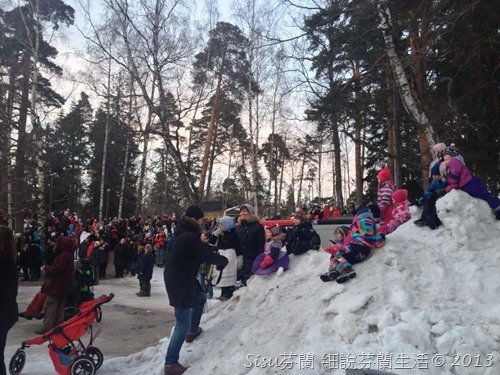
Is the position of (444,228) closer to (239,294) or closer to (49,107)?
(239,294)

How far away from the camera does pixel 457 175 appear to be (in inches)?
228

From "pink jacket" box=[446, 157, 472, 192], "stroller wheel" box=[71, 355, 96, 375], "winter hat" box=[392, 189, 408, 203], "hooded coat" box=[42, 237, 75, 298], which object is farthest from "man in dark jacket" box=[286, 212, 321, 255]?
"hooded coat" box=[42, 237, 75, 298]

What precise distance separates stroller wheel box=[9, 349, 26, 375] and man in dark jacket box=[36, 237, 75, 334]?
6.10 ft

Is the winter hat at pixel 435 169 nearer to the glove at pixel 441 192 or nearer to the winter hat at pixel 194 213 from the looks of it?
the glove at pixel 441 192

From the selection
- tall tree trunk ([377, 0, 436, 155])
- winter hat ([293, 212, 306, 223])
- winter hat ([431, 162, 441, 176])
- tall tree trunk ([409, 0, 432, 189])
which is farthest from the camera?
tall tree trunk ([377, 0, 436, 155])

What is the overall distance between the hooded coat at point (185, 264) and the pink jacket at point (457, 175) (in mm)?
3356

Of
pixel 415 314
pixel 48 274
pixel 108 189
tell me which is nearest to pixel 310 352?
pixel 415 314

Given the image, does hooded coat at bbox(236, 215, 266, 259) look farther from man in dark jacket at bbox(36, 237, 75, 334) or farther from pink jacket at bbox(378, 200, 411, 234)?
man in dark jacket at bbox(36, 237, 75, 334)

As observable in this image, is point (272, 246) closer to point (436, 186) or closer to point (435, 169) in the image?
point (436, 186)

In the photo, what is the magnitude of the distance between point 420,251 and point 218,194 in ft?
140

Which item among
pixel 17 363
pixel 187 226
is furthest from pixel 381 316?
pixel 17 363

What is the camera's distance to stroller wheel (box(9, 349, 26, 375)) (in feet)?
18.0

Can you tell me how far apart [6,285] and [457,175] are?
586cm

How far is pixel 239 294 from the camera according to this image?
6.55 metres
